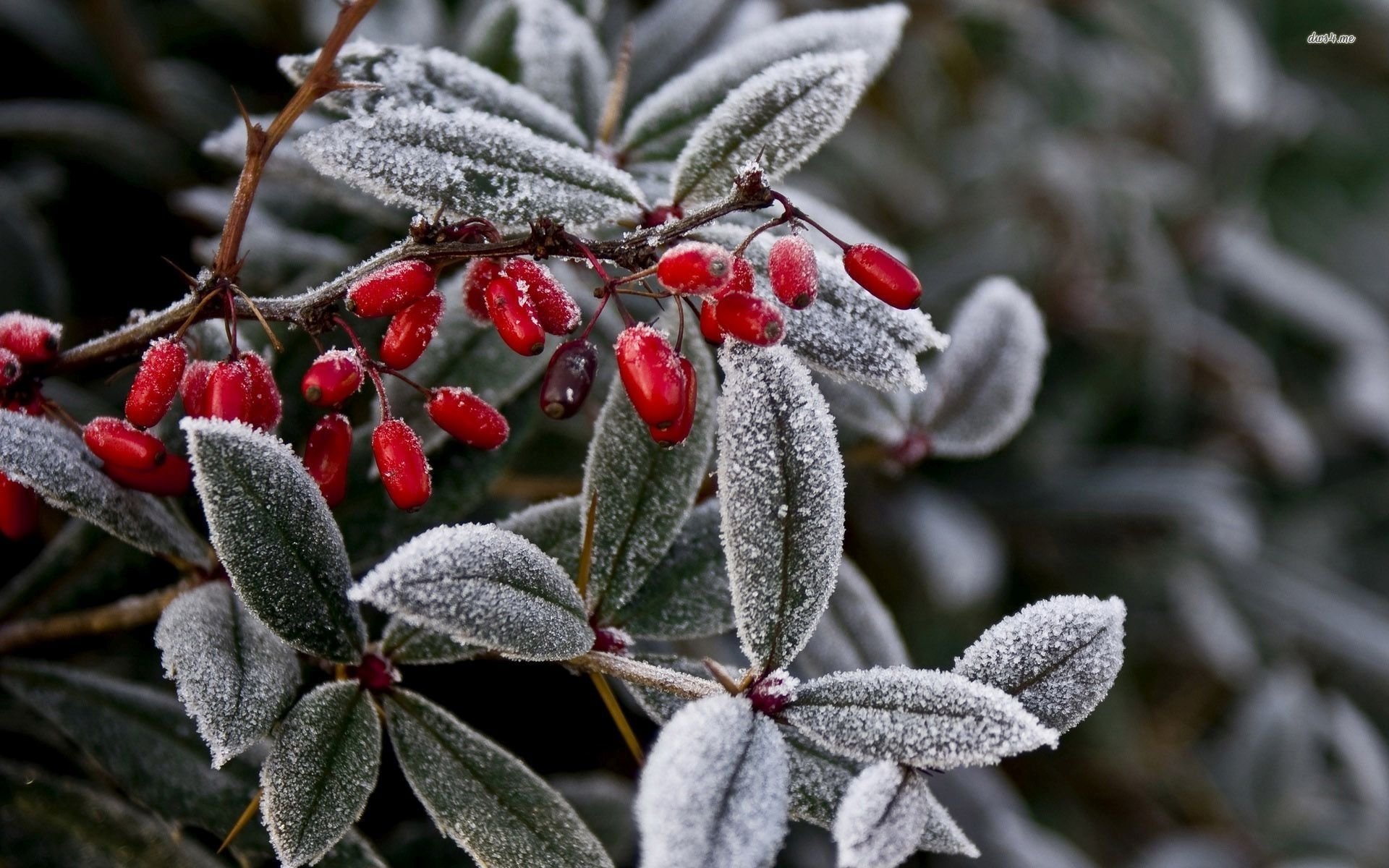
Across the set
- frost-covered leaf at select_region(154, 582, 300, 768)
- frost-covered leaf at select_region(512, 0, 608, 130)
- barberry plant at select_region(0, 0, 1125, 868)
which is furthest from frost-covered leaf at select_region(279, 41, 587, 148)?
frost-covered leaf at select_region(154, 582, 300, 768)

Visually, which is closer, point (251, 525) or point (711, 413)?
point (251, 525)

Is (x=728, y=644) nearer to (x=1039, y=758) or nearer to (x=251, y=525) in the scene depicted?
(x=251, y=525)

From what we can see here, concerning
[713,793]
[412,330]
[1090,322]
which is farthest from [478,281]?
[1090,322]

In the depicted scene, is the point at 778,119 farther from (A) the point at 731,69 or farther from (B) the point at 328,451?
(B) the point at 328,451

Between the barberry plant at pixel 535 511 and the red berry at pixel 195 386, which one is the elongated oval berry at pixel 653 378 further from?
the red berry at pixel 195 386

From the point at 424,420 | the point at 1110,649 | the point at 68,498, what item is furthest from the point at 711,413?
the point at 68,498

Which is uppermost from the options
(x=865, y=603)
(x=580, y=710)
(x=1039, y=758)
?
(x=865, y=603)
